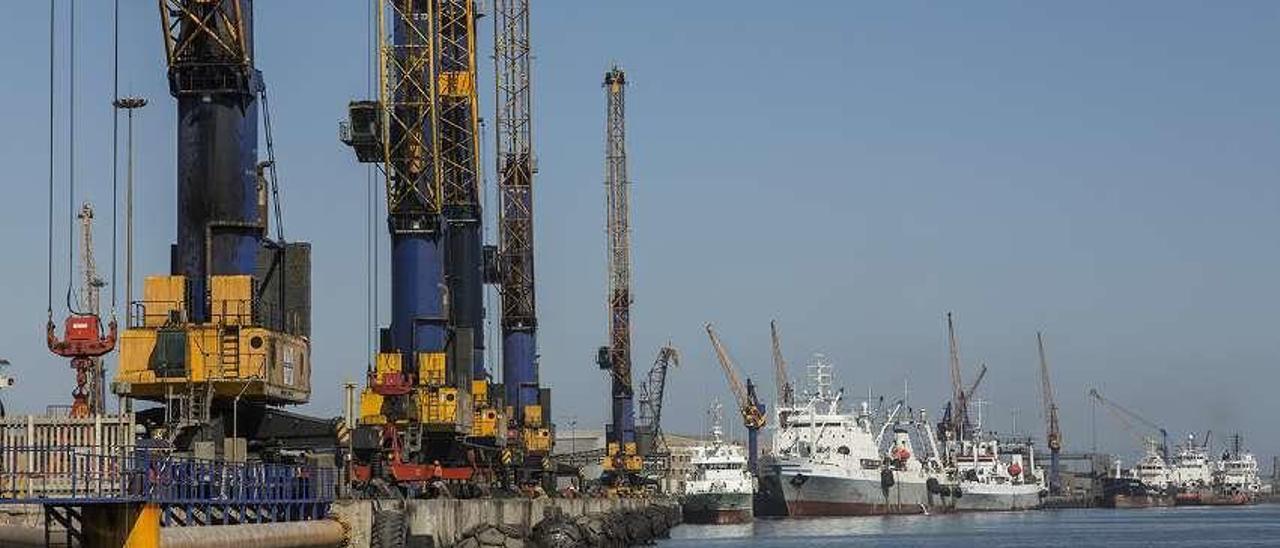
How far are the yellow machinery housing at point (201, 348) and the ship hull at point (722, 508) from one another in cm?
12773

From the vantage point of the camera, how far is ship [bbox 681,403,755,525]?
181250 mm

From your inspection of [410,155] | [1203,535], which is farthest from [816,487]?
[410,155]

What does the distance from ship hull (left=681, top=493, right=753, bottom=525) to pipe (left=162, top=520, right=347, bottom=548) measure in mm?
127958

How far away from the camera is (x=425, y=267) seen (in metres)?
90.6

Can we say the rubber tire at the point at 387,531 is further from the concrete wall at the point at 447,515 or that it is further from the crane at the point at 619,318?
the crane at the point at 619,318

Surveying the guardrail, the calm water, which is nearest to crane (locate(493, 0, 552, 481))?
the calm water

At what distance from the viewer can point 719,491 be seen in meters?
183

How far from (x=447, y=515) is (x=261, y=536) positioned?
23897 millimetres

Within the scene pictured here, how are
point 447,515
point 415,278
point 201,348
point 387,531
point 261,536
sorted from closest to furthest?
1. point 261,536
2. point 201,348
3. point 387,531
4. point 447,515
5. point 415,278

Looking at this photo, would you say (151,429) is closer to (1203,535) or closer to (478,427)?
(478,427)

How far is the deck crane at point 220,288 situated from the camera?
5244 cm

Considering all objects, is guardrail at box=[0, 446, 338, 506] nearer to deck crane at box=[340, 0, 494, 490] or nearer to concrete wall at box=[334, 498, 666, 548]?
concrete wall at box=[334, 498, 666, 548]

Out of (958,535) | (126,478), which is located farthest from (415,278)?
(958,535)

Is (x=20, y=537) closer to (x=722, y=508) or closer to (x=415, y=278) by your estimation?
(x=415, y=278)
